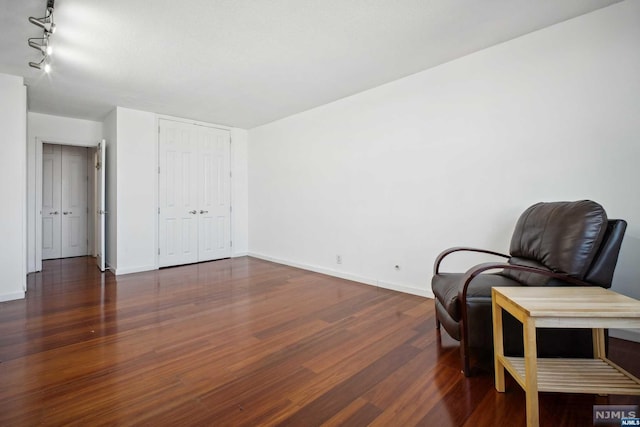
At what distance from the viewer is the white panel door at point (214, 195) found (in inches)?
220

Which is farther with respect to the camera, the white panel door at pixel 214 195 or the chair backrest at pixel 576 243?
the white panel door at pixel 214 195

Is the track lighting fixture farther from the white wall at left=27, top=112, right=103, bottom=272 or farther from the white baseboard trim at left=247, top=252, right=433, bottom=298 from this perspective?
the white baseboard trim at left=247, top=252, right=433, bottom=298

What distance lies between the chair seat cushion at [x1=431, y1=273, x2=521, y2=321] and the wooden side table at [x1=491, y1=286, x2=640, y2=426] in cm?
18

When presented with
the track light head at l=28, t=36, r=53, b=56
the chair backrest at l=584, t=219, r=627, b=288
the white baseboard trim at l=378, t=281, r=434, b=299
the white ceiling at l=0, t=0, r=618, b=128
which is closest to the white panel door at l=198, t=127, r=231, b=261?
the white ceiling at l=0, t=0, r=618, b=128

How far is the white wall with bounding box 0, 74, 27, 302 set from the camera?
3414 mm

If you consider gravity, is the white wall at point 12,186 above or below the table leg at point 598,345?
above

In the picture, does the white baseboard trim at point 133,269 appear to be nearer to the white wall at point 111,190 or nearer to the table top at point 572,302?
the white wall at point 111,190

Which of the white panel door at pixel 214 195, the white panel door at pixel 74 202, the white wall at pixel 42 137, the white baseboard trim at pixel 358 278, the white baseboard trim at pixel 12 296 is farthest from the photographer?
the white panel door at pixel 74 202

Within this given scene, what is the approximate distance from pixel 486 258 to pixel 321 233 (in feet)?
7.82

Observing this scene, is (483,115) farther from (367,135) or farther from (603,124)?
(367,135)

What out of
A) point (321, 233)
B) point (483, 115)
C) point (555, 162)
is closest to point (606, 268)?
point (555, 162)

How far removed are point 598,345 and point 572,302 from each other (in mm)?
615

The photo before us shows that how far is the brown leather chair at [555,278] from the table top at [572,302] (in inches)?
5.8

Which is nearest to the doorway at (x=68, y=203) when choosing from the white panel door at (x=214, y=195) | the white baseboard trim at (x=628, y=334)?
the white panel door at (x=214, y=195)
